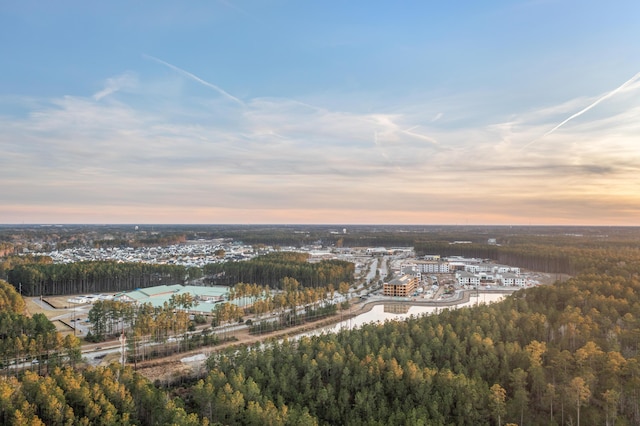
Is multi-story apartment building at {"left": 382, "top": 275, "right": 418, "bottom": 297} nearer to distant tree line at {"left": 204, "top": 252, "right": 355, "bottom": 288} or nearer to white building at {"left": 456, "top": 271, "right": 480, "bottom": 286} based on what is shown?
distant tree line at {"left": 204, "top": 252, "right": 355, "bottom": 288}

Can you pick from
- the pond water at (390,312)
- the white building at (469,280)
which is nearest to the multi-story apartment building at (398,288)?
the pond water at (390,312)

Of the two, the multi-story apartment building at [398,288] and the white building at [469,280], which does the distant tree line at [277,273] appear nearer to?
the multi-story apartment building at [398,288]

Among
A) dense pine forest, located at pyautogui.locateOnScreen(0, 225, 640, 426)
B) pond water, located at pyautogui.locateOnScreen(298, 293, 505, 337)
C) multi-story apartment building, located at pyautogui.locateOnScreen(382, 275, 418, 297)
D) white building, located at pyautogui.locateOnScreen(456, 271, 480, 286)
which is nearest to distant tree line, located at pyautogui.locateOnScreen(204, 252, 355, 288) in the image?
multi-story apartment building, located at pyautogui.locateOnScreen(382, 275, 418, 297)

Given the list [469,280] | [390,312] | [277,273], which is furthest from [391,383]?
[469,280]

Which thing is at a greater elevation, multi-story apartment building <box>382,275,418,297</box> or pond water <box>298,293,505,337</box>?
multi-story apartment building <box>382,275,418,297</box>

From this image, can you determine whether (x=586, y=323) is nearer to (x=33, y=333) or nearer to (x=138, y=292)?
(x=33, y=333)

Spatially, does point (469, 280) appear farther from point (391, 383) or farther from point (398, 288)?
point (391, 383)
